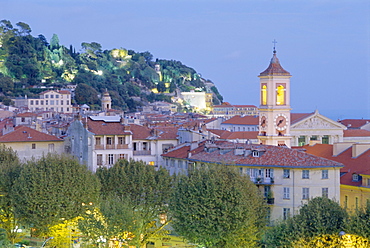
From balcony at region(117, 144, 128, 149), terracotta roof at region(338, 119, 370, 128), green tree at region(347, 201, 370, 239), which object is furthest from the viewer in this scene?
terracotta roof at region(338, 119, 370, 128)

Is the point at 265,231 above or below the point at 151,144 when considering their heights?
below

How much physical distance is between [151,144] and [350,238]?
30773 mm

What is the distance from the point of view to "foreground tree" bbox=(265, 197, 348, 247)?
38781 mm

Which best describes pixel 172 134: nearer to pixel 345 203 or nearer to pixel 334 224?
pixel 345 203

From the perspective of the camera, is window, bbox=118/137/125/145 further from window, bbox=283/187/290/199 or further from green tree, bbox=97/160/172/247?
window, bbox=283/187/290/199

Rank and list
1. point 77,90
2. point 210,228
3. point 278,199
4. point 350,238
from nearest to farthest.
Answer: point 350,238
point 210,228
point 278,199
point 77,90

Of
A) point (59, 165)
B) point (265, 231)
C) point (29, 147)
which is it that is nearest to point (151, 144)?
point (29, 147)

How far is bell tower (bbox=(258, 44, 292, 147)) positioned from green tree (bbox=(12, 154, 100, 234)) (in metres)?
19.7

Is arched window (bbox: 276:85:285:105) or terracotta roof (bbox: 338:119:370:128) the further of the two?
terracotta roof (bbox: 338:119:370:128)

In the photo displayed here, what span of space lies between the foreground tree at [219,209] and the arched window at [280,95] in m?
20.3

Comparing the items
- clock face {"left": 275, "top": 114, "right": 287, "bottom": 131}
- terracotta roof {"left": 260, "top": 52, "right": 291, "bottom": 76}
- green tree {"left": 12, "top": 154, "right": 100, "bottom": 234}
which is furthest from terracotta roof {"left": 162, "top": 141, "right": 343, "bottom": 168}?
terracotta roof {"left": 260, "top": 52, "right": 291, "bottom": 76}

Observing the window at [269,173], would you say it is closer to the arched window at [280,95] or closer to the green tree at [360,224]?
the green tree at [360,224]

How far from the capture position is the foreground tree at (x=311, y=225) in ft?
127

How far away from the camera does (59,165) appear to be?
49062 mm
